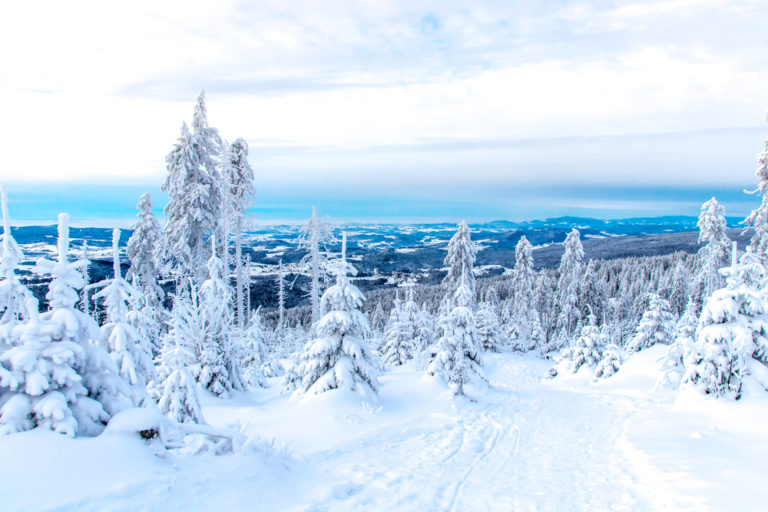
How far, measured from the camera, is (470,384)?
16.8m

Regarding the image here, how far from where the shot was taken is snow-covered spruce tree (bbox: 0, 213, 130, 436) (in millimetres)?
5340

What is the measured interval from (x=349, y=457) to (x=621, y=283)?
82.4m

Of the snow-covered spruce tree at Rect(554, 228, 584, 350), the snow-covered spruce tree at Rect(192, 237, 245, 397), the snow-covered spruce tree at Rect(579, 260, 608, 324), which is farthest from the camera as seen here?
the snow-covered spruce tree at Rect(579, 260, 608, 324)

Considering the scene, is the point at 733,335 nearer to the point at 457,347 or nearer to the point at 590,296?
the point at 457,347

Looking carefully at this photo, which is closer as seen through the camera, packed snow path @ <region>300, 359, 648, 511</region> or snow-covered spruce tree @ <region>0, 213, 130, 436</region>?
snow-covered spruce tree @ <region>0, 213, 130, 436</region>

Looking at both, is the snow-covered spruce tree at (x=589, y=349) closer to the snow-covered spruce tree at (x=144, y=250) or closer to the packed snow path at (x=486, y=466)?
the packed snow path at (x=486, y=466)

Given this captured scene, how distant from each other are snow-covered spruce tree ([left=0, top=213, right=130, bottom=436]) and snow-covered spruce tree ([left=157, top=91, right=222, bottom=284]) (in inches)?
484

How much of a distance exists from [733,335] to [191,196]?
19.5 m

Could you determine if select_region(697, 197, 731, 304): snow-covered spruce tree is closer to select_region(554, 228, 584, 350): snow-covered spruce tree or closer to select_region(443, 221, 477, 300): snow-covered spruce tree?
select_region(554, 228, 584, 350): snow-covered spruce tree

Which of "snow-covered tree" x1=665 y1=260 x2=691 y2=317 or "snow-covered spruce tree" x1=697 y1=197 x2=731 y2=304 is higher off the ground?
"snow-covered spruce tree" x1=697 y1=197 x2=731 y2=304

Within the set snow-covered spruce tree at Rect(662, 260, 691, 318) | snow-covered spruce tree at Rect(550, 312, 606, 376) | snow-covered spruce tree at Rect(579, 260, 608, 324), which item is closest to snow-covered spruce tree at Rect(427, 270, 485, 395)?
snow-covered spruce tree at Rect(550, 312, 606, 376)

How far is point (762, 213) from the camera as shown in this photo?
2058cm

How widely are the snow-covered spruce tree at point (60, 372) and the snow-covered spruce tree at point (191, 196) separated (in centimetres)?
1228

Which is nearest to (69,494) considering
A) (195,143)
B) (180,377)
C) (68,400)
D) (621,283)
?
(68,400)
